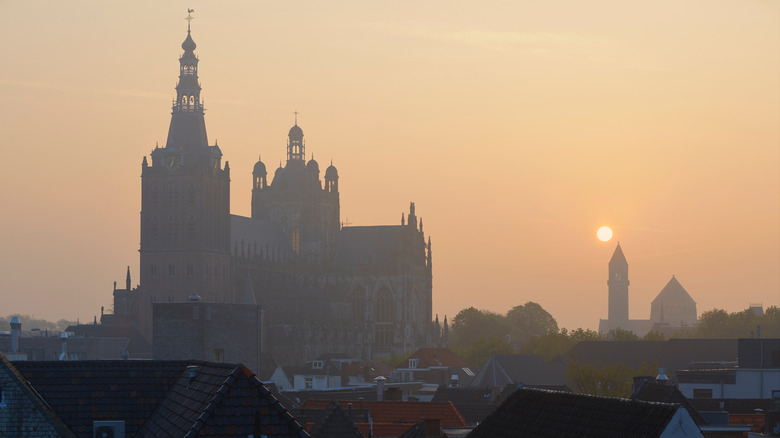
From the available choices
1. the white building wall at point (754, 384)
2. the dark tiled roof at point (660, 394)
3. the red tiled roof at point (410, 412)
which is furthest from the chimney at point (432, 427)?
the white building wall at point (754, 384)

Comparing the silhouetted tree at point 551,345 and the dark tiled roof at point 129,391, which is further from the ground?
the silhouetted tree at point 551,345

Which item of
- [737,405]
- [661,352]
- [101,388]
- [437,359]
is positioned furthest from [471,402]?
[437,359]

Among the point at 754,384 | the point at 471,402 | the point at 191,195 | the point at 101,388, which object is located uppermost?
the point at 191,195

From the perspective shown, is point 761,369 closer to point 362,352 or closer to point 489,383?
point 489,383

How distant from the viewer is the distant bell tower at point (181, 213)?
16462 cm

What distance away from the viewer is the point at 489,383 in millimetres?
124125

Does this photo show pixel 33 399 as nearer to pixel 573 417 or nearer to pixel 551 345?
pixel 573 417

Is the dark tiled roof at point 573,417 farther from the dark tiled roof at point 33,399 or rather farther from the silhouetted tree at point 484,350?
the silhouetted tree at point 484,350

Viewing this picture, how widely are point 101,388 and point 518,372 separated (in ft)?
340

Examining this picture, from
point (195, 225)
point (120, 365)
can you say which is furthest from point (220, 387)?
point (195, 225)

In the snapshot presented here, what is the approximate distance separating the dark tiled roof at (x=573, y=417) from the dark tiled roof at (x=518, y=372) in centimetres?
9368

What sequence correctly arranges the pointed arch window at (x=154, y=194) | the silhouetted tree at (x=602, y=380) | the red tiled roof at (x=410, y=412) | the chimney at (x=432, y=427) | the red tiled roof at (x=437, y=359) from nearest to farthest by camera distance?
the chimney at (x=432, y=427) < the red tiled roof at (x=410, y=412) < the silhouetted tree at (x=602, y=380) < the red tiled roof at (x=437, y=359) < the pointed arch window at (x=154, y=194)

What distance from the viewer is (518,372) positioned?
131 meters

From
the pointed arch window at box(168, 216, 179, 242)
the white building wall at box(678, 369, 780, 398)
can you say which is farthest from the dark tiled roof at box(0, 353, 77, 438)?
the pointed arch window at box(168, 216, 179, 242)
